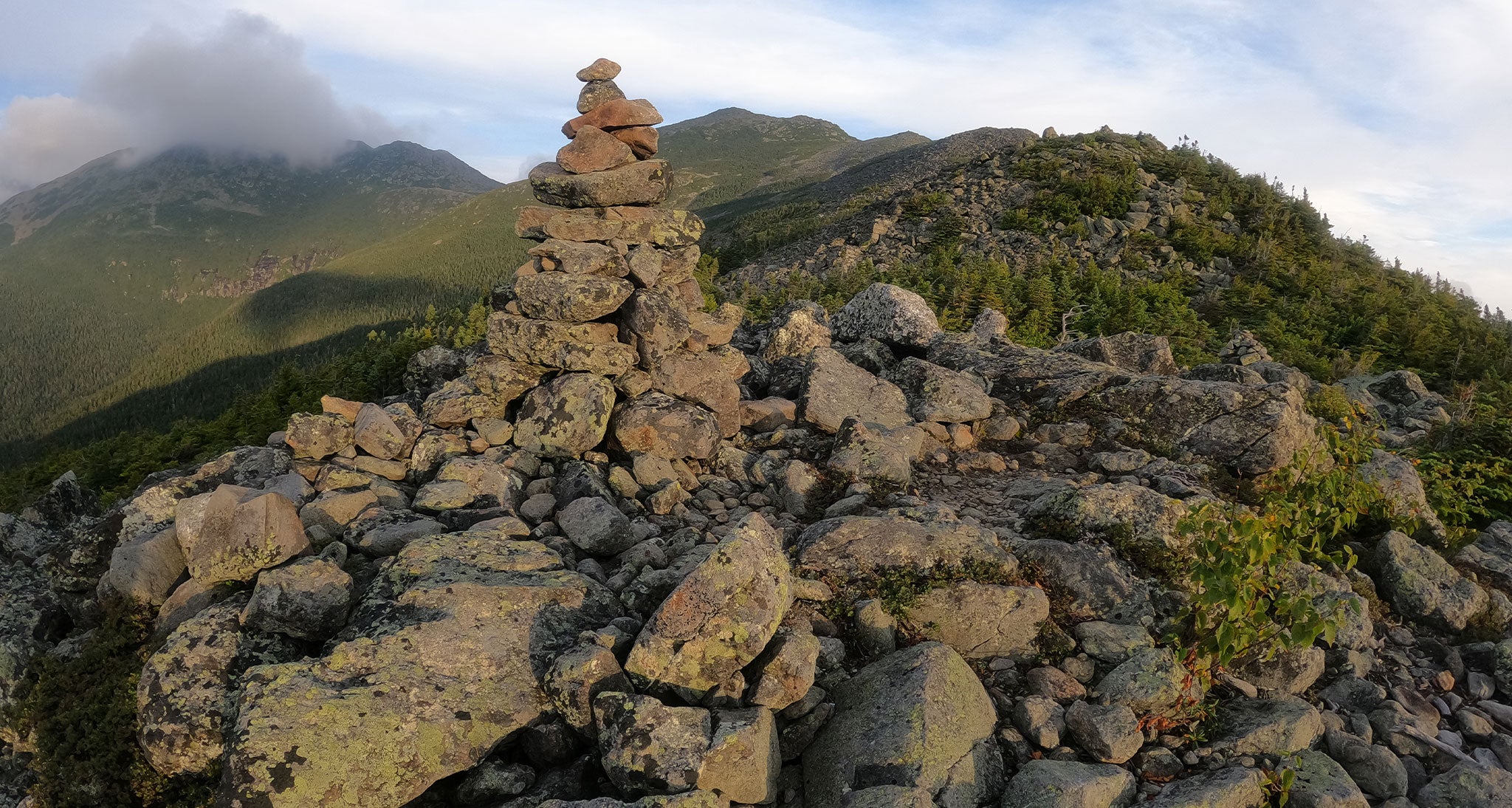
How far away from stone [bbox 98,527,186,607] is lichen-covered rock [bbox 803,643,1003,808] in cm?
861

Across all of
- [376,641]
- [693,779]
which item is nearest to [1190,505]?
[693,779]

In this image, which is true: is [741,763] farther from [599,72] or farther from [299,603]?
[599,72]

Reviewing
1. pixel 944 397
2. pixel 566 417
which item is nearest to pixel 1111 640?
pixel 944 397

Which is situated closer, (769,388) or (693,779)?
(693,779)

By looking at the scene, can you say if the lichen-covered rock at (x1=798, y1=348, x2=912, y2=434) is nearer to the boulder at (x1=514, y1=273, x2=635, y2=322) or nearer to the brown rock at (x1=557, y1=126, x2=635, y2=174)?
the boulder at (x1=514, y1=273, x2=635, y2=322)

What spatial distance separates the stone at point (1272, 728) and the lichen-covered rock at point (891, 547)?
2.58m

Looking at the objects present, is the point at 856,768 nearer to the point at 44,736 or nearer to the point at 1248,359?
the point at 44,736

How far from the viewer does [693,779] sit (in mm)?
6266

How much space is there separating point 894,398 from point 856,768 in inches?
336

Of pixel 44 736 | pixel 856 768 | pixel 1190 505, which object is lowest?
pixel 44 736

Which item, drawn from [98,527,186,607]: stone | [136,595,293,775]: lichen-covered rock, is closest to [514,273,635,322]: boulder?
[98,527,186,607]: stone

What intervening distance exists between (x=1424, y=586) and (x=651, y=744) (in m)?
9.95

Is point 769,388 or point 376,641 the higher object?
point 769,388

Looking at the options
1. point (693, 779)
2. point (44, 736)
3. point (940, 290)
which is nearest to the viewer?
point (693, 779)
